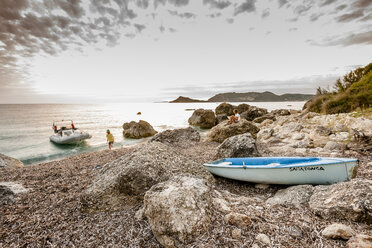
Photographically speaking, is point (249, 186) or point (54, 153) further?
point (54, 153)

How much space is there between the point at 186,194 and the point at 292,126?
13.4 m

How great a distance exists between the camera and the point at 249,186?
6.25 meters

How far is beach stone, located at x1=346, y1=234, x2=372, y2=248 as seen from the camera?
103 inches

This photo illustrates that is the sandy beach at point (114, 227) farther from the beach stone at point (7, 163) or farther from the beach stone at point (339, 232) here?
the beach stone at point (7, 163)

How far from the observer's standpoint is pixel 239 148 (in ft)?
28.8

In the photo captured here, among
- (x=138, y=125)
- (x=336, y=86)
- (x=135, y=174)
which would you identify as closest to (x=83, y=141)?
(x=138, y=125)

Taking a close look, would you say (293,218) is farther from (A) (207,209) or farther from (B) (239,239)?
(A) (207,209)

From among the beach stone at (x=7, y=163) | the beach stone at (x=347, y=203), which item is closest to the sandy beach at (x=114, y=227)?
the beach stone at (x=347, y=203)

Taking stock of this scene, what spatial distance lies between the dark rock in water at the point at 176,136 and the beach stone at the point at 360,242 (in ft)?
41.7

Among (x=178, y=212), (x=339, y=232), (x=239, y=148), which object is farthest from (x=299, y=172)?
(x=178, y=212)

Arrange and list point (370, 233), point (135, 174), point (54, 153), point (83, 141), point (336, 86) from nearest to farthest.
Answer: point (370, 233), point (135, 174), point (54, 153), point (336, 86), point (83, 141)

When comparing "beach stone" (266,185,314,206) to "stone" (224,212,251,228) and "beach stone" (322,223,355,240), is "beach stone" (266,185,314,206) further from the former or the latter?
"stone" (224,212,251,228)

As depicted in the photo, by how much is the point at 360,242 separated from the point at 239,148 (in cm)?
615

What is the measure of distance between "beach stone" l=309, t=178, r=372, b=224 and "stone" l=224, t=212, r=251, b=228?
1.62m
